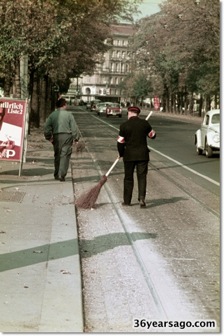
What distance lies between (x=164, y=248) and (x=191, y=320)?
340 cm

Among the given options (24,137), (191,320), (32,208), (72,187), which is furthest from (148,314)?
(24,137)

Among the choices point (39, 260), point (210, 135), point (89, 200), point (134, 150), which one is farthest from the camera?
point (210, 135)

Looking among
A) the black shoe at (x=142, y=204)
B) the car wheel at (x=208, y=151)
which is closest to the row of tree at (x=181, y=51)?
the car wheel at (x=208, y=151)

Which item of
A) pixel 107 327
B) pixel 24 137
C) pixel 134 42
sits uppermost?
pixel 134 42

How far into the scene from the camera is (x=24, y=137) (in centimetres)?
1752

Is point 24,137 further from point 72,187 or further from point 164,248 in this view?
point 164,248

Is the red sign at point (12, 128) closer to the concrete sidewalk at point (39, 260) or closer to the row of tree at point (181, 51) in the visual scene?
the concrete sidewalk at point (39, 260)

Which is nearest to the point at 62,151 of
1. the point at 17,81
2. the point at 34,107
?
the point at 17,81

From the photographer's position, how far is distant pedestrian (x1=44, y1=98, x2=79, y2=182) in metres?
17.2

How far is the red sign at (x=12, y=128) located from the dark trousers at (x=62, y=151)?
0.75 m

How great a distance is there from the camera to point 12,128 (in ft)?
57.0

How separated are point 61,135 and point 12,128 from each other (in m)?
1.02

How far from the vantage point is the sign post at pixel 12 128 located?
1727 centimetres

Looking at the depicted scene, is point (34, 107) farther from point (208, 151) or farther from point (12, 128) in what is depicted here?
point (12, 128)
